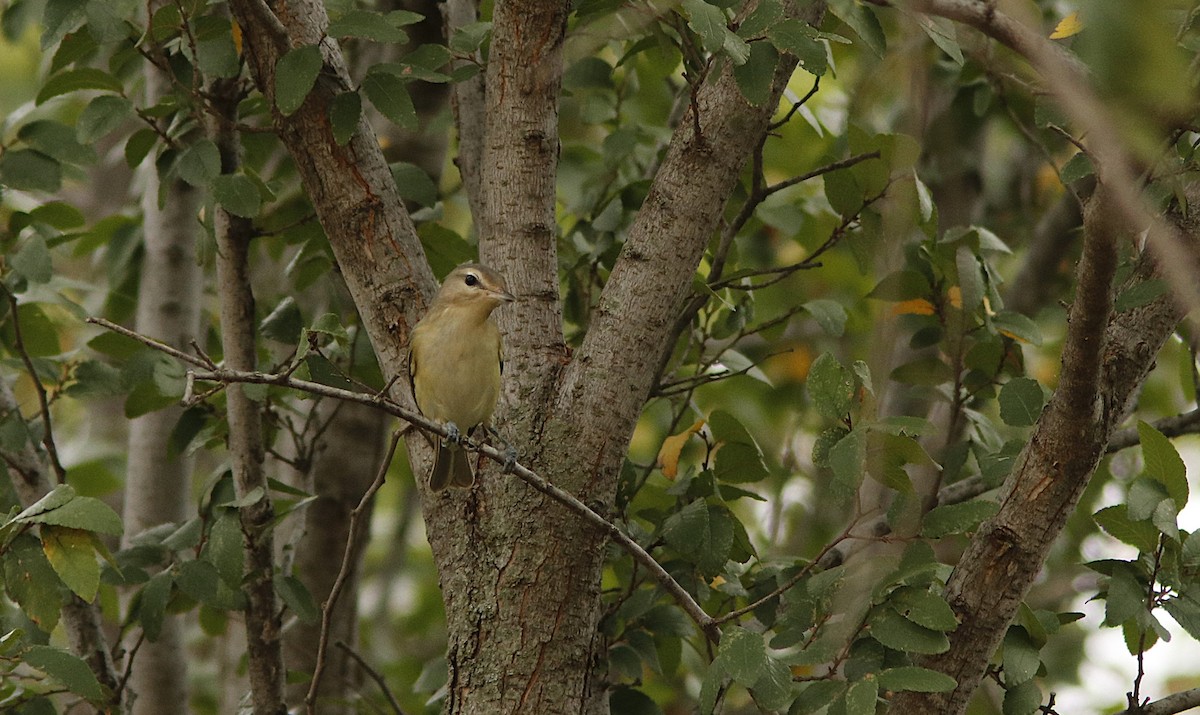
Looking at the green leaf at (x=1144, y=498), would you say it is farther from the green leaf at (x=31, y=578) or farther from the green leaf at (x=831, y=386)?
the green leaf at (x=31, y=578)

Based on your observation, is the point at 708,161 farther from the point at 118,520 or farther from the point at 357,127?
the point at 118,520

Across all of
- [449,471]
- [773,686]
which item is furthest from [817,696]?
[449,471]

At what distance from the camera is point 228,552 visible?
334 cm

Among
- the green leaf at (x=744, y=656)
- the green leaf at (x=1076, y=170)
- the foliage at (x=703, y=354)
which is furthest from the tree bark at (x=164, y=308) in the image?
the green leaf at (x=1076, y=170)

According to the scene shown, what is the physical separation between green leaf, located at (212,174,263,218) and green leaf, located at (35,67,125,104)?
584 mm

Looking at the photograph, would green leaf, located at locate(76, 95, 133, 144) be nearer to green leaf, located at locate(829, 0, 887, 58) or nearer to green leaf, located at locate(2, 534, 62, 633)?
green leaf, located at locate(2, 534, 62, 633)

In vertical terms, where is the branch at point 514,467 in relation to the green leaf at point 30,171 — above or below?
below

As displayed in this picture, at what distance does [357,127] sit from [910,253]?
1.83 meters

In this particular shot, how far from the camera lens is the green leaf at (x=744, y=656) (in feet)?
8.18

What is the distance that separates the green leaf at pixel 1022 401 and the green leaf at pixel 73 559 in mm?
2370

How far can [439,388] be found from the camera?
12.8ft

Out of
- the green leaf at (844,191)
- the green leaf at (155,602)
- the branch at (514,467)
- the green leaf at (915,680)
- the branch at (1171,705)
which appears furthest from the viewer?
the green leaf at (844,191)

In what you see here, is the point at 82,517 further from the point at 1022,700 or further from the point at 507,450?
the point at 1022,700

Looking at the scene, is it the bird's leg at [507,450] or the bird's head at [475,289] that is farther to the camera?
the bird's head at [475,289]
